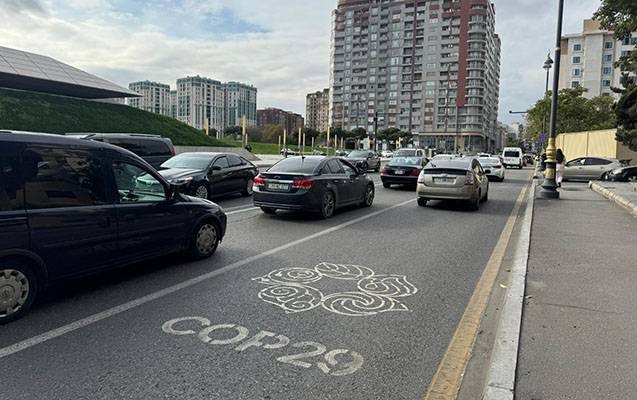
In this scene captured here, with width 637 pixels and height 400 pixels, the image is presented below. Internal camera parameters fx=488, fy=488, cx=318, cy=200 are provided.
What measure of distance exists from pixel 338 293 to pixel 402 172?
1462cm

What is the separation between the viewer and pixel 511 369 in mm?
3523

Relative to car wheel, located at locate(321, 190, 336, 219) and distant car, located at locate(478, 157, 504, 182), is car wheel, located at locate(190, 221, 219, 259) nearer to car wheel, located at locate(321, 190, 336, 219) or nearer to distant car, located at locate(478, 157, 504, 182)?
car wheel, located at locate(321, 190, 336, 219)

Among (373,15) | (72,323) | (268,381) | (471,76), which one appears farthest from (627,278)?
(373,15)

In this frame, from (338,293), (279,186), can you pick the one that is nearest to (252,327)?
(338,293)

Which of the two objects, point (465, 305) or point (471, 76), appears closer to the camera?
point (465, 305)

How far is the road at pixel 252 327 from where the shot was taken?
338 cm

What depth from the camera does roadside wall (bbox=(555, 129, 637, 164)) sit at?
3762 cm

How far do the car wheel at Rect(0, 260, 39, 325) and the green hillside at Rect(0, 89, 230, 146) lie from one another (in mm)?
37584

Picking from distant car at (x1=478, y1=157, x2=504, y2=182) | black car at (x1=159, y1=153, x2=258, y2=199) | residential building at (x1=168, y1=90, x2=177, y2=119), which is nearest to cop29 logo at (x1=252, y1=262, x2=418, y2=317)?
black car at (x1=159, y1=153, x2=258, y2=199)

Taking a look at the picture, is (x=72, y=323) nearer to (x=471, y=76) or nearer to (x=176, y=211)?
(x=176, y=211)

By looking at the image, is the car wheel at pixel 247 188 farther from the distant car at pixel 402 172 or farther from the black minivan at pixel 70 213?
the black minivan at pixel 70 213

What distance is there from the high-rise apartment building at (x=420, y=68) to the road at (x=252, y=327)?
Answer: 4731 inches

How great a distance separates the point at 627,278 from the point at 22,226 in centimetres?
692

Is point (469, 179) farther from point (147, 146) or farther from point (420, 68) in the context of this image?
point (420, 68)
